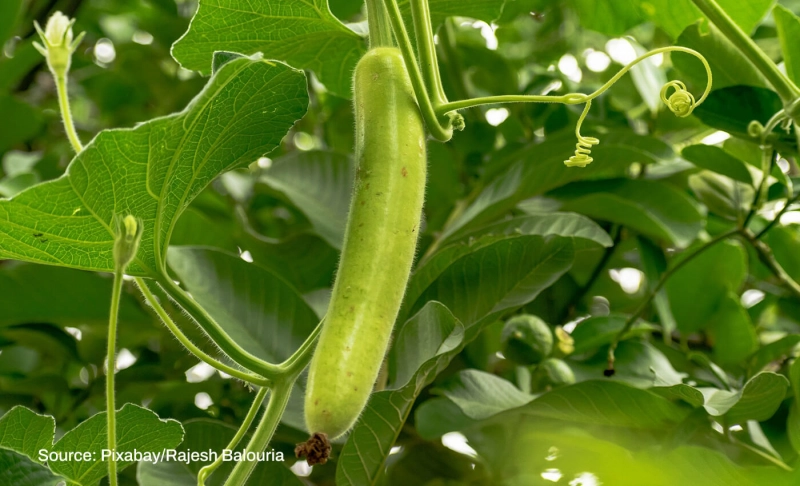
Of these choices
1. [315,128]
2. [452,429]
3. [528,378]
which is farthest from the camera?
[315,128]

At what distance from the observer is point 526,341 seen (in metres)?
0.85

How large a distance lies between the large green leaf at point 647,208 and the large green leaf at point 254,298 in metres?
0.38

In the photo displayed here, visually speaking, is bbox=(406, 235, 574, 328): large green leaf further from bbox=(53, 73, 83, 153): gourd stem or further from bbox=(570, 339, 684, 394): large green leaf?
bbox=(53, 73, 83, 153): gourd stem

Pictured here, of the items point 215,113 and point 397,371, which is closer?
point 215,113

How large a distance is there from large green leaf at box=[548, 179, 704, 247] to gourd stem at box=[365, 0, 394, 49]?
473 mm

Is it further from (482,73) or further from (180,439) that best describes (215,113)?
(482,73)

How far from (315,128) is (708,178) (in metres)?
0.83

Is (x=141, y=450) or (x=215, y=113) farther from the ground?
(x=215, y=113)

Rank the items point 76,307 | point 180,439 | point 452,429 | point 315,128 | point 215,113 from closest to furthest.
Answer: point 215,113
point 180,439
point 452,429
point 76,307
point 315,128

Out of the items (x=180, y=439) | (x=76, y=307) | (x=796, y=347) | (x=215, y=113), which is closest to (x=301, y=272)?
(x=76, y=307)

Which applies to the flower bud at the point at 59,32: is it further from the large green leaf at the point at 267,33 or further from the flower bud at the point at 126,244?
the flower bud at the point at 126,244

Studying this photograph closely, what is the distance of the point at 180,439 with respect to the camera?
2.26 feet

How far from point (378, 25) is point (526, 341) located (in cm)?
41

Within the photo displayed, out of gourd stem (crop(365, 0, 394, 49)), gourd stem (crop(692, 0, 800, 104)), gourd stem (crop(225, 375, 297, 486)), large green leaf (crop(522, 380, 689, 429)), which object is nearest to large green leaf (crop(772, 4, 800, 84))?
gourd stem (crop(692, 0, 800, 104))
